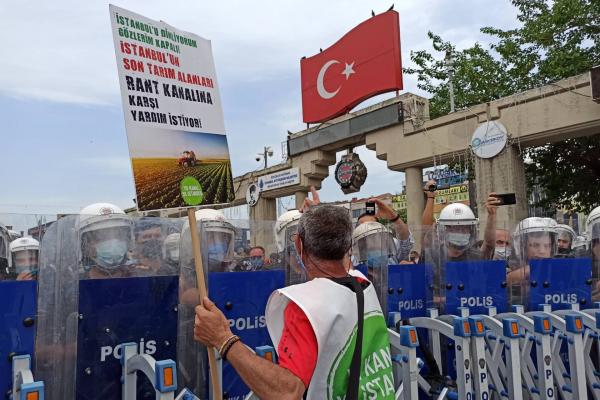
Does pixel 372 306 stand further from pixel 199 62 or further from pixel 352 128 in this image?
pixel 352 128

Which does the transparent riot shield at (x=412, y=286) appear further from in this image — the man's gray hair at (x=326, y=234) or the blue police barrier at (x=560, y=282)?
the man's gray hair at (x=326, y=234)

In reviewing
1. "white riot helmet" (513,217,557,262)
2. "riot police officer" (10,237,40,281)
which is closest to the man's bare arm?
"riot police officer" (10,237,40,281)

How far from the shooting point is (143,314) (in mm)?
3471

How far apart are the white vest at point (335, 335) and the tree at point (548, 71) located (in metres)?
12.4

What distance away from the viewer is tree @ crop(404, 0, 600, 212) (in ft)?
42.0

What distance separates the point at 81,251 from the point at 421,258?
3.07m

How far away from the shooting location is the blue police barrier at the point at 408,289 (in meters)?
4.93

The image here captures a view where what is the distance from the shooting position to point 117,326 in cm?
337

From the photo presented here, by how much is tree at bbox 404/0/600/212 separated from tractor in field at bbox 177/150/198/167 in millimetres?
11943

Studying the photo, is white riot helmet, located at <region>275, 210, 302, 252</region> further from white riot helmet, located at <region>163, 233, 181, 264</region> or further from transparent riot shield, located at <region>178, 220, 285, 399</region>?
white riot helmet, located at <region>163, 233, 181, 264</region>

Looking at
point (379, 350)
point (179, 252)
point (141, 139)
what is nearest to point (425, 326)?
point (179, 252)

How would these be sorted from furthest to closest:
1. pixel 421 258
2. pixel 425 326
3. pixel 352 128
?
pixel 352 128 → pixel 421 258 → pixel 425 326

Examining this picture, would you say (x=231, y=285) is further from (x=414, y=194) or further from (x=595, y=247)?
(x=414, y=194)

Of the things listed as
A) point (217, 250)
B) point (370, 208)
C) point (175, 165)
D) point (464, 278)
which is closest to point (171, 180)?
point (175, 165)
